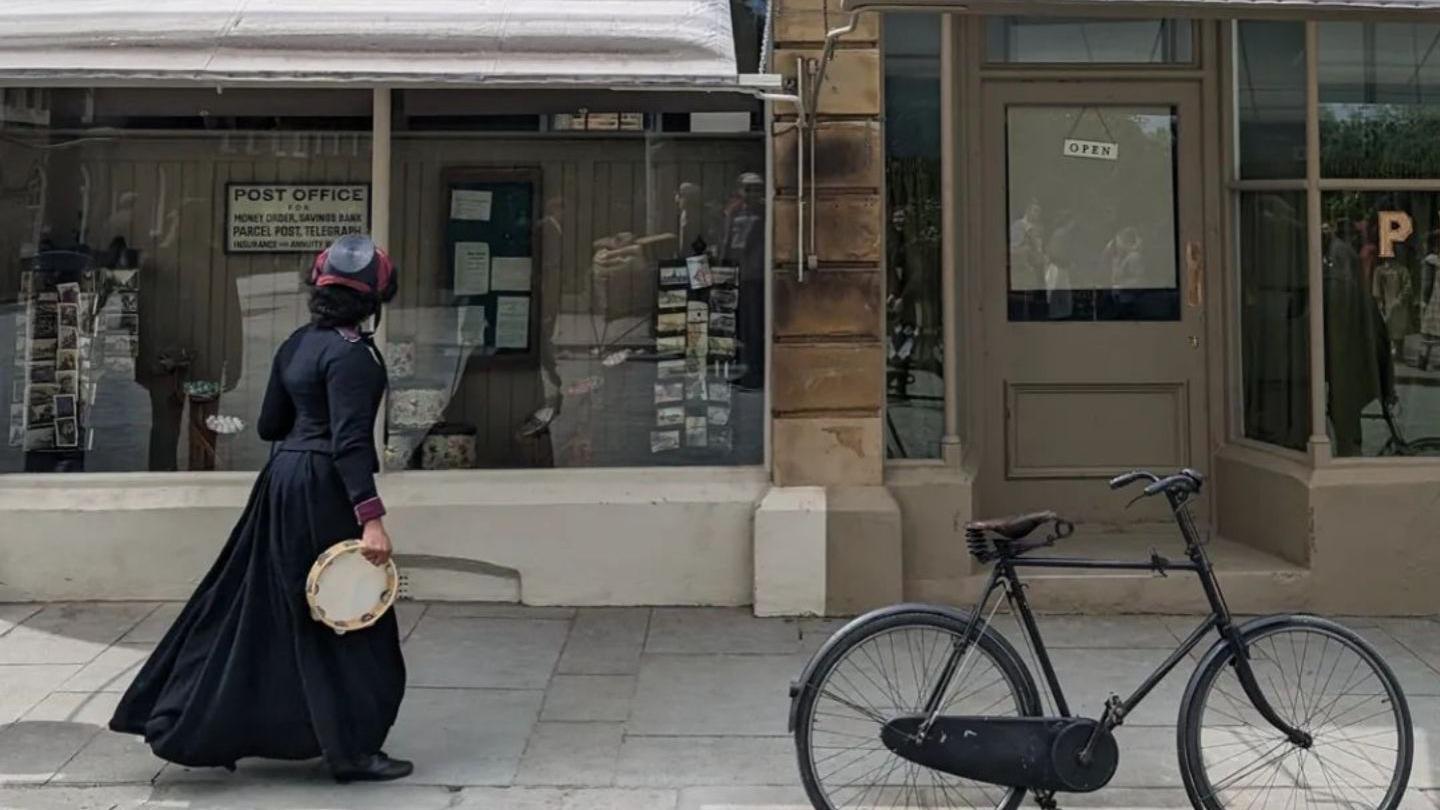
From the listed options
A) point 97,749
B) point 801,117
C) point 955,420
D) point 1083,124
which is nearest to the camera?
point 97,749

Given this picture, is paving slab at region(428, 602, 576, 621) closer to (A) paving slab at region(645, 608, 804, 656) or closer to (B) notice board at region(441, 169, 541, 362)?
(A) paving slab at region(645, 608, 804, 656)

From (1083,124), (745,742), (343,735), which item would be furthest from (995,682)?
(1083,124)

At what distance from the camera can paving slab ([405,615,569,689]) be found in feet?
18.9

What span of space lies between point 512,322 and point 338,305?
2.81 metres

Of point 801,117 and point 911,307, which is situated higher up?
point 801,117

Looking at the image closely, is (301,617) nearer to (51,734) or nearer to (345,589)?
(345,589)

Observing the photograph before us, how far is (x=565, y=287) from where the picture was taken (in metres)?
7.34

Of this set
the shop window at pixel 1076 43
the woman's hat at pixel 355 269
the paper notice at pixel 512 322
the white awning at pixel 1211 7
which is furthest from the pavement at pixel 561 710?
the shop window at pixel 1076 43

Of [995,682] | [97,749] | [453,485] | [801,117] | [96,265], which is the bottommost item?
[97,749]

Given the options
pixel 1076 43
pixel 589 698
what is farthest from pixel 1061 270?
pixel 589 698

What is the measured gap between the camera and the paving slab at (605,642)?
5.93 metres

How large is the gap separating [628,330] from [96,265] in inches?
116

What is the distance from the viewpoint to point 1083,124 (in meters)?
7.57

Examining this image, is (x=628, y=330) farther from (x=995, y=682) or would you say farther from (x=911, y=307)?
(x=995, y=682)
